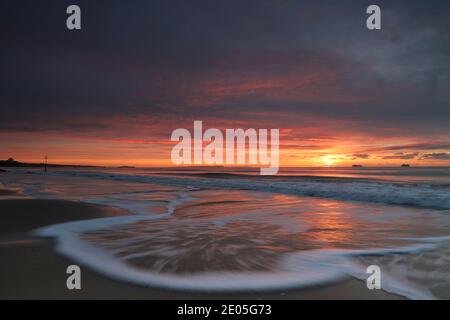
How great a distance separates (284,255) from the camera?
5.38 meters

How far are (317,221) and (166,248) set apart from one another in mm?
4716

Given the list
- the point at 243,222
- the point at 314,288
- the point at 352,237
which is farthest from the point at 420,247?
the point at 243,222

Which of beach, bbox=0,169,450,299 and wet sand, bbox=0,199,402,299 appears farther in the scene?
beach, bbox=0,169,450,299

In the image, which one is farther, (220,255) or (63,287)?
(220,255)

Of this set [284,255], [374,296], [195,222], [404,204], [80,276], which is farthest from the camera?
[404,204]

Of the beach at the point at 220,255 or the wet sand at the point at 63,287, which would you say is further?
the beach at the point at 220,255

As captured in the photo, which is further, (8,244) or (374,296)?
(8,244)

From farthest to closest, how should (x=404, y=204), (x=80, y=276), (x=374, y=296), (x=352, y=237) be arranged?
(x=404, y=204), (x=352, y=237), (x=80, y=276), (x=374, y=296)

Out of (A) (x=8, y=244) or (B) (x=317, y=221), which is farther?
(B) (x=317, y=221)

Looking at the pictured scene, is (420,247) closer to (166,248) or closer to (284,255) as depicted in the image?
(284,255)
